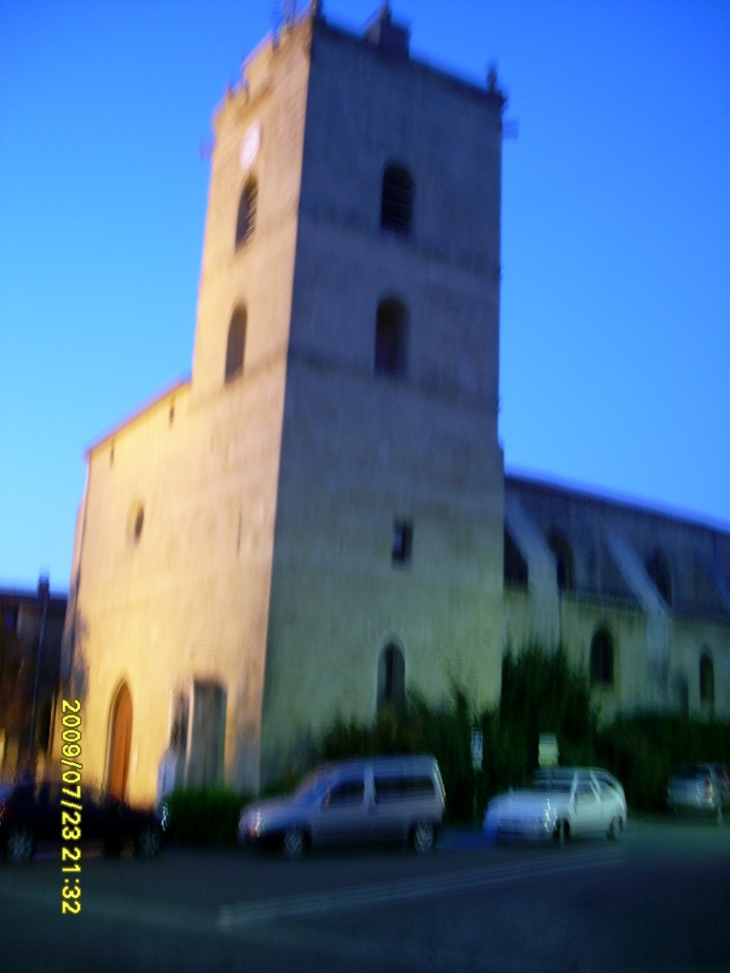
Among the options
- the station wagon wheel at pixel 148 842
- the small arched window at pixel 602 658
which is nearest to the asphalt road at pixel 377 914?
the station wagon wheel at pixel 148 842

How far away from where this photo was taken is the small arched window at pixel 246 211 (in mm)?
32188

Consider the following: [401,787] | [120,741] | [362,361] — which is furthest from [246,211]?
[401,787]

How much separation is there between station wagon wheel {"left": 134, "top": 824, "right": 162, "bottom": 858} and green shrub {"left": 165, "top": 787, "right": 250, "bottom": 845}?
3.40 m

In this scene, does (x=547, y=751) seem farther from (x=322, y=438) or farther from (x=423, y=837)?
(x=322, y=438)

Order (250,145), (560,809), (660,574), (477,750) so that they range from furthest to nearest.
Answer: (660,574) → (250,145) → (477,750) → (560,809)

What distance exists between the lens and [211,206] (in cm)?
3456

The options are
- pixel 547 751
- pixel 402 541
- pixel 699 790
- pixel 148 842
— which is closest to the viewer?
pixel 148 842

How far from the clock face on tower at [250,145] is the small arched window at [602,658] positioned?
18.8 m

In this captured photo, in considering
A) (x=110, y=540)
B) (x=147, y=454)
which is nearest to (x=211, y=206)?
(x=147, y=454)

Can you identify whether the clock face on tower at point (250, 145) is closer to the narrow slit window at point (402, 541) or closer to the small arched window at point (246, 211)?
the small arched window at point (246, 211)

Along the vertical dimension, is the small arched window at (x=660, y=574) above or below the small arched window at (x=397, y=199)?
below

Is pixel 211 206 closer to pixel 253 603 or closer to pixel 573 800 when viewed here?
pixel 253 603

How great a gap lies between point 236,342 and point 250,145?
6.01 m

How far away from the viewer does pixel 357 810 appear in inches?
812
